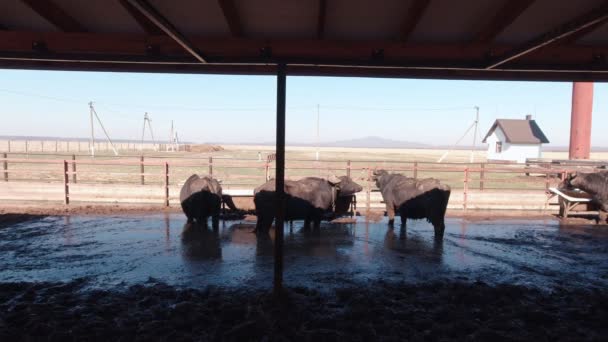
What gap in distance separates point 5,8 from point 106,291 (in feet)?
11.2

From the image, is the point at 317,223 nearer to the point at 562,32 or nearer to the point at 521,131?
the point at 562,32

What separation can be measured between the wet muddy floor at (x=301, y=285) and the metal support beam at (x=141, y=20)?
3180 mm

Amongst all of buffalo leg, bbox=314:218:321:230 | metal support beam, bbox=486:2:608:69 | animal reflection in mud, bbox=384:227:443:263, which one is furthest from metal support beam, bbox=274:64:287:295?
buffalo leg, bbox=314:218:321:230

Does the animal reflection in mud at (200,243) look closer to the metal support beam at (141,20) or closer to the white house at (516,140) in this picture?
the metal support beam at (141,20)

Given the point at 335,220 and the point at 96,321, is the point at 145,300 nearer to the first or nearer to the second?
the point at 96,321

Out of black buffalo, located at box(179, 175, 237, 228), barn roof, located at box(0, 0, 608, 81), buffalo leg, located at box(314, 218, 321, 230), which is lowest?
buffalo leg, located at box(314, 218, 321, 230)

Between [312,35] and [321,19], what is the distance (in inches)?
19.8

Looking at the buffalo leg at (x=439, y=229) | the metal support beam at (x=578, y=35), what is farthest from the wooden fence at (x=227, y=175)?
the metal support beam at (x=578, y=35)

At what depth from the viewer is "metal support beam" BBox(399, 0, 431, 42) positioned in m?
3.71

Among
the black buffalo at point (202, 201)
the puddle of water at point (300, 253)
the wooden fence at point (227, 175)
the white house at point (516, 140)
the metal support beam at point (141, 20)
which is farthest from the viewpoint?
the white house at point (516, 140)

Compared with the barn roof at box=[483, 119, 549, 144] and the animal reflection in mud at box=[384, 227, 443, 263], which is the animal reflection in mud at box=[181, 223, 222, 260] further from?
the barn roof at box=[483, 119, 549, 144]

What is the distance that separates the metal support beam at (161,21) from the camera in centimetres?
303

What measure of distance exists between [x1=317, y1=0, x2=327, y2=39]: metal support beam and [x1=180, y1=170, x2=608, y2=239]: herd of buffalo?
416 centimetres

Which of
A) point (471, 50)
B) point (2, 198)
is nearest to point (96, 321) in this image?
point (471, 50)
